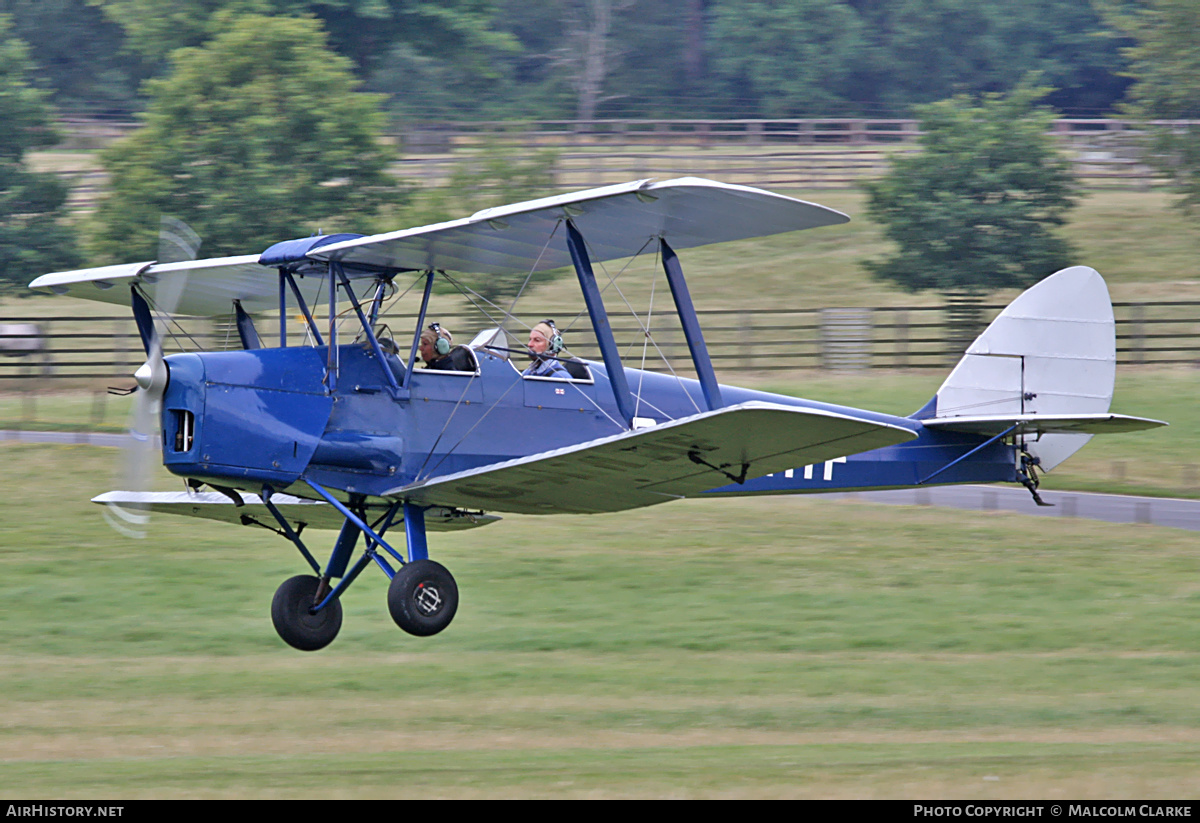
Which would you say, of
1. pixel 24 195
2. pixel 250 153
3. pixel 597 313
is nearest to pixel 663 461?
pixel 597 313

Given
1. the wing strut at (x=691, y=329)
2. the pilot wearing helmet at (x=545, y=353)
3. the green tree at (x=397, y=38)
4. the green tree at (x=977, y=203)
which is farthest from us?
the green tree at (x=397, y=38)

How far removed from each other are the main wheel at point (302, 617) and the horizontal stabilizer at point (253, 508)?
74cm

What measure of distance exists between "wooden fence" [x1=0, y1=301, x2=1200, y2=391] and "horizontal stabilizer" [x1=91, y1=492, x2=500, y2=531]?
14737 mm

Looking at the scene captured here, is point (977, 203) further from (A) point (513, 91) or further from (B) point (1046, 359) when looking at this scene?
(A) point (513, 91)

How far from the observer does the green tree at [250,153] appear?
26594 millimetres

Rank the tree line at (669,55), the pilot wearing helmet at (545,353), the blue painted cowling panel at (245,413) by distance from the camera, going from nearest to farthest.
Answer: the blue painted cowling panel at (245,413), the pilot wearing helmet at (545,353), the tree line at (669,55)

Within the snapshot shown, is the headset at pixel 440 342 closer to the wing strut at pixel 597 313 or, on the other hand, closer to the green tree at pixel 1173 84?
the wing strut at pixel 597 313

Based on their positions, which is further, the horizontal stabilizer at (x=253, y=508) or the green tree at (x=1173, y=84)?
the green tree at (x=1173, y=84)

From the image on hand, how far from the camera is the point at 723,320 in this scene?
104 ft

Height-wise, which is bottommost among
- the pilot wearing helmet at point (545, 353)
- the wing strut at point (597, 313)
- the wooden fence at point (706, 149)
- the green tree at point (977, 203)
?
the wooden fence at point (706, 149)

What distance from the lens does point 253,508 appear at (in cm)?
1162

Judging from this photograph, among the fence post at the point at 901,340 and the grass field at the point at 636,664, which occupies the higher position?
the grass field at the point at 636,664

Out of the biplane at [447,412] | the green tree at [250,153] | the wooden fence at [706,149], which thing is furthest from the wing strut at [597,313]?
the wooden fence at [706,149]
